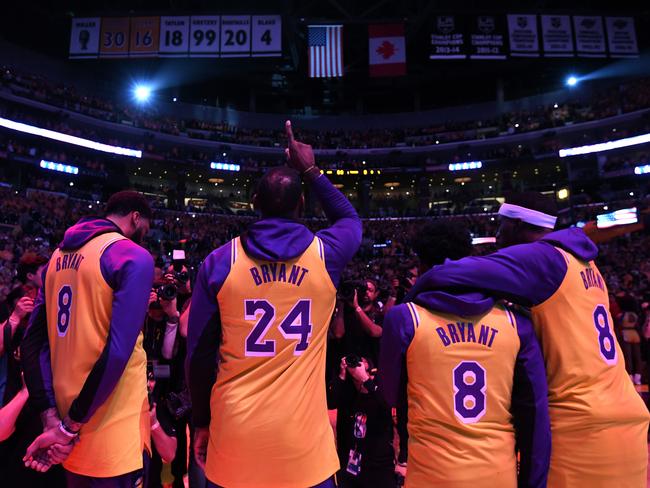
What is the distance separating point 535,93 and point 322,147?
17814 millimetres

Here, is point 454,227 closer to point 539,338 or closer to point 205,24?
A: point 539,338

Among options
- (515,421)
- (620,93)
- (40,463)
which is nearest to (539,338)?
(515,421)

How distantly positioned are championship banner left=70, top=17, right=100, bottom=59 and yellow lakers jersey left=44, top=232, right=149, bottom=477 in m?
21.7

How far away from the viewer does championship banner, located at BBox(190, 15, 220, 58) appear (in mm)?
19438

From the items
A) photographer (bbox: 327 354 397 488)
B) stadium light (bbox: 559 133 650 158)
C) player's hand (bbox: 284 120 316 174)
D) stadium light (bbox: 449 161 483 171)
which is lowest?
photographer (bbox: 327 354 397 488)

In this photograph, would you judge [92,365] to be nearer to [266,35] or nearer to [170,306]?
[170,306]

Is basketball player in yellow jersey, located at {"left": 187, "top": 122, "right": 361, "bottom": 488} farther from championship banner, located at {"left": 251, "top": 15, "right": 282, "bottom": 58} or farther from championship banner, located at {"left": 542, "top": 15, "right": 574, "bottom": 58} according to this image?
championship banner, located at {"left": 542, "top": 15, "right": 574, "bottom": 58}

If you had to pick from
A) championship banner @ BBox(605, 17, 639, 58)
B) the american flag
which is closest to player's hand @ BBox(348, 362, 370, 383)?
the american flag

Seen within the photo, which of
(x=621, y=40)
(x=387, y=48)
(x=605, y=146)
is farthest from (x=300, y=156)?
(x=605, y=146)

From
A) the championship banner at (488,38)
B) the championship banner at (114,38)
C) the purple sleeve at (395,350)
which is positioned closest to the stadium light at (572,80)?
the championship banner at (488,38)

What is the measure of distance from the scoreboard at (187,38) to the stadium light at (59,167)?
895cm

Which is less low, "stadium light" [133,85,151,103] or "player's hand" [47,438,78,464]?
"stadium light" [133,85,151,103]

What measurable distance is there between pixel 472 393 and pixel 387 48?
67.5 feet

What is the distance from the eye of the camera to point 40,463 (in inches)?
78.0
